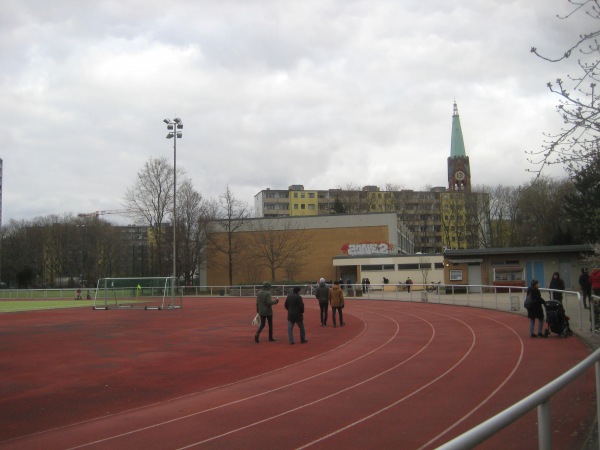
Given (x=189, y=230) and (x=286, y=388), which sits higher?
(x=189, y=230)

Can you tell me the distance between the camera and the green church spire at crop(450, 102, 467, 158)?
4441 inches

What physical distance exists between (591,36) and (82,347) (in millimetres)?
16205

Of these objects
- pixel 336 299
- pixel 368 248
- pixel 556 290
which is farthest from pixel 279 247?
pixel 556 290

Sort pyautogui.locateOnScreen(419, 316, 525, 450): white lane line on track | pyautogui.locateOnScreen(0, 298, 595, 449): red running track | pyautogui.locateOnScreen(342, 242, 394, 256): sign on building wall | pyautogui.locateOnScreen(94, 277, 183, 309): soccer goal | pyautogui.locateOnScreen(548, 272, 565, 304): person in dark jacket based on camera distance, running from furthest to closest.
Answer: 1. pyautogui.locateOnScreen(342, 242, 394, 256): sign on building wall
2. pyautogui.locateOnScreen(94, 277, 183, 309): soccer goal
3. pyautogui.locateOnScreen(548, 272, 565, 304): person in dark jacket
4. pyautogui.locateOnScreen(0, 298, 595, 449): red running track
5. pyautogui.locateOnScreen(419, 316, 525, 450): white lane line on track

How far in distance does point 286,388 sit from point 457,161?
353 feet

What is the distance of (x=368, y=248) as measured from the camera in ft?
210

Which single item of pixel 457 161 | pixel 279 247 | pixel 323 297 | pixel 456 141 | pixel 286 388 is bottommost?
pixel 286 388

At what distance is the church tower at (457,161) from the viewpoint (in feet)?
369

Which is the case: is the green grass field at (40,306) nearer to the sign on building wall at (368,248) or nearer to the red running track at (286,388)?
the red running track at (286,388)

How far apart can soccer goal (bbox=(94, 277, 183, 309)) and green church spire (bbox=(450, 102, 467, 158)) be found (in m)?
84.5

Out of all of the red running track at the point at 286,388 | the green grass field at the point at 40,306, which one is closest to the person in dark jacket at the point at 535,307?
the red running track at the point at 286,388

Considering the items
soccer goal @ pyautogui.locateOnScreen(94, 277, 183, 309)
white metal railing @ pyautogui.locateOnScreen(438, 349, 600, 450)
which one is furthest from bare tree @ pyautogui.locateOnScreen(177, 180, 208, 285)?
white metal railing @ pyautogui.locateOnScreen(438, 349, 600, 450)

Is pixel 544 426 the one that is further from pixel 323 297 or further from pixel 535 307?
pixel 323 297

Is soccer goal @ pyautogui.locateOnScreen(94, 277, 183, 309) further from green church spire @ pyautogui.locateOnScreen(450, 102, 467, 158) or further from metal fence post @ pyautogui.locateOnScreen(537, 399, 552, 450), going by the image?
green church spire @ pyautogui.locateOnScreen(450, 102, 467, 158)
